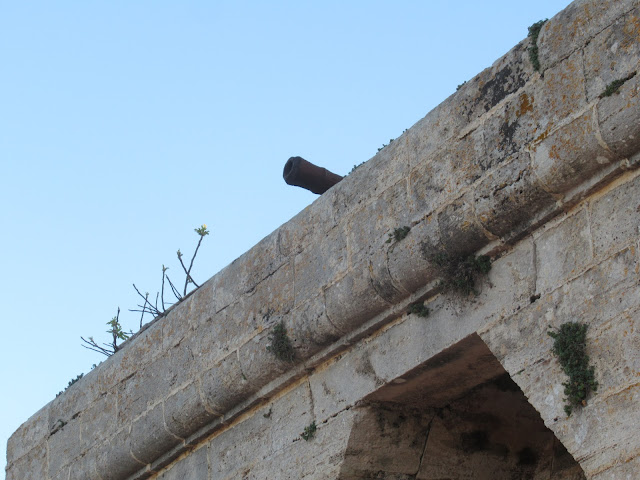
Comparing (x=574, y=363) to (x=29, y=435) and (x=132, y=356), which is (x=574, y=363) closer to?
(x=132, y=356)

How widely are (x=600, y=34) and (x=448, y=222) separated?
3.22ft

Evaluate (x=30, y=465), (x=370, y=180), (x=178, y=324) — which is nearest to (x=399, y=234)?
(x=370, y=180)

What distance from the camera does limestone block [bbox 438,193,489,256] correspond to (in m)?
4.57

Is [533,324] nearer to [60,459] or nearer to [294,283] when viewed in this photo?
[294,283]

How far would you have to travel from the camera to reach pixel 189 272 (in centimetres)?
712

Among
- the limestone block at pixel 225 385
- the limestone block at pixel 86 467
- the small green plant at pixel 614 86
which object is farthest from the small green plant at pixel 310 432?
the small green plant at pixel 614 86

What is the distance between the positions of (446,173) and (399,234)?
1.13 feet

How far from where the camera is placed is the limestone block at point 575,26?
4285 millimetres

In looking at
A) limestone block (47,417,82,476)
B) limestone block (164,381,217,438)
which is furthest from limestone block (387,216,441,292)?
limestone block (47,417,82,476)

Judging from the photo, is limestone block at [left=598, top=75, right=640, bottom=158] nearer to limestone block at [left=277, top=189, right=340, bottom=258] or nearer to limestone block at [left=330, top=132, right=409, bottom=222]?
limestone block at [left=330, top=132, right=409, bottom=222]

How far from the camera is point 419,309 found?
15.8ft

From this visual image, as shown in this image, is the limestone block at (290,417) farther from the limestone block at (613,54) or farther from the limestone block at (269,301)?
the limestone block at (613,54)

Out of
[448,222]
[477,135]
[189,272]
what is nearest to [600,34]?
[477,135]

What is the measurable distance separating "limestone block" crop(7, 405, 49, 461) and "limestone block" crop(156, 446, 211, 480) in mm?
1291
